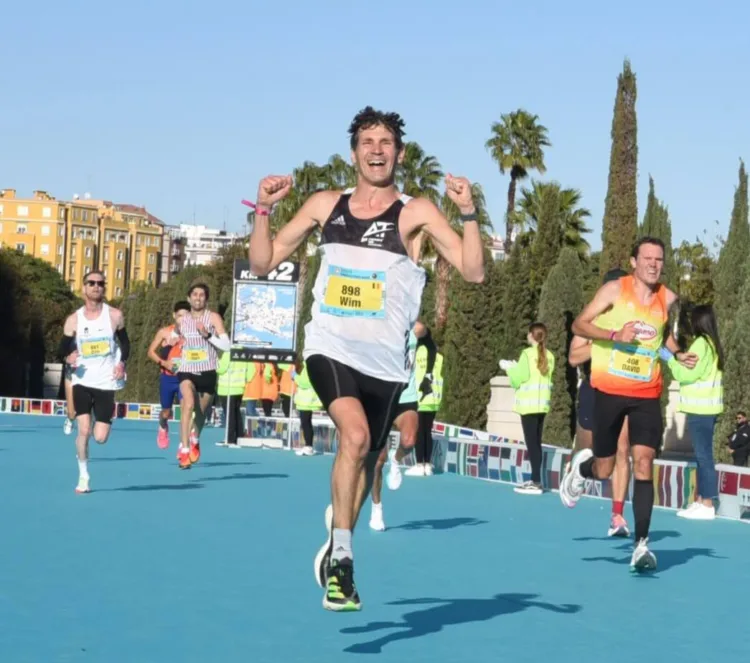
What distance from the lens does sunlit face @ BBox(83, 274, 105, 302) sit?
15297mm

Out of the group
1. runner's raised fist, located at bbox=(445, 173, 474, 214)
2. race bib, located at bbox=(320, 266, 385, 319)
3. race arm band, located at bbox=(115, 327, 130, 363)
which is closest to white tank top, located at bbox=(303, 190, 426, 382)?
race bib, located at bbox=(320, 266, 385, 319)

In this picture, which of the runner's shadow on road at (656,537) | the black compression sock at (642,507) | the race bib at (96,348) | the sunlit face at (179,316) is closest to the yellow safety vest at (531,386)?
the sunlit face at (179,316)

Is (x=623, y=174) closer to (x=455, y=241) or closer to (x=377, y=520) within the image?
(x=377, y=520)

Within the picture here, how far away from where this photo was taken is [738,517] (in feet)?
52.4

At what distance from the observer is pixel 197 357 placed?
18.9 metres

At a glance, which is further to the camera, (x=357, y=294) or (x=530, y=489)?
(x=530, y=489)

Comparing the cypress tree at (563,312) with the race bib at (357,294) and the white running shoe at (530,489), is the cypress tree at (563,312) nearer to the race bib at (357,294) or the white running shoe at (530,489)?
the white running shoe at (530,489)

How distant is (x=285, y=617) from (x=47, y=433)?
2465 centimetres

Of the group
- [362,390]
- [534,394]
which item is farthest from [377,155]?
[534,394]

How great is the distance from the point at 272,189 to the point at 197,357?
11538mm

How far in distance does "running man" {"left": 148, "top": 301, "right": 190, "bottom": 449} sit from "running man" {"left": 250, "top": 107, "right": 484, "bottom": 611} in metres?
11.7

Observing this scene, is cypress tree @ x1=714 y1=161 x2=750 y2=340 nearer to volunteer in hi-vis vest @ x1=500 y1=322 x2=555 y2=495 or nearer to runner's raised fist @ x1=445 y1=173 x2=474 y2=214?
volunteer in hi-vis vest @ x1=500 y1=322 x2=555 y2=495

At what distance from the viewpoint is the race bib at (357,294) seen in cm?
753

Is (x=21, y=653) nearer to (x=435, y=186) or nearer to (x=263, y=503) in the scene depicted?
(x=263, y=503)
